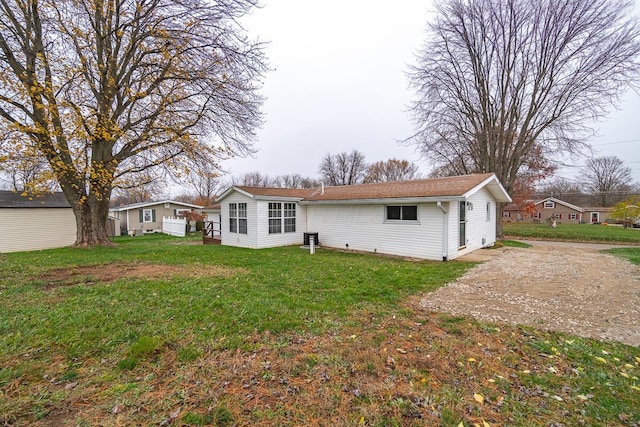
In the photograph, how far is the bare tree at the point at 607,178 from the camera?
45.2 m

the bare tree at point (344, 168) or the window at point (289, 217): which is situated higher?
the bare tree at point (344, 168)

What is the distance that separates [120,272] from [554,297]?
32.8 ft

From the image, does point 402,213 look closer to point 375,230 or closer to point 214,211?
point 375,230

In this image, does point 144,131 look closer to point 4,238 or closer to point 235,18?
point 235,18

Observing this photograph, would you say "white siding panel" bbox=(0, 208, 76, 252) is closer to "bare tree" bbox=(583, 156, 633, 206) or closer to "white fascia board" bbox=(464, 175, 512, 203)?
"white fascia board" bbox=(464, 175, 512, 203)

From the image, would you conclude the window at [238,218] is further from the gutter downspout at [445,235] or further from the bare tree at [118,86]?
the gutter downspout at [445,235]

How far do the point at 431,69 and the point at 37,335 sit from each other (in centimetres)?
2028

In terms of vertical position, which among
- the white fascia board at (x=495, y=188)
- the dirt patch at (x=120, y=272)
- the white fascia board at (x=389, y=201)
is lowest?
the dirt patch at (x=120, y=272)

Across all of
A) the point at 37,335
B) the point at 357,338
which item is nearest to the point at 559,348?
the point at 357,338

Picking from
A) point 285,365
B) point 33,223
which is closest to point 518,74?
point 285,365

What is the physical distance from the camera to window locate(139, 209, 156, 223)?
25.0 meters

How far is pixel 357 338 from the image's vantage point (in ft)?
11.5

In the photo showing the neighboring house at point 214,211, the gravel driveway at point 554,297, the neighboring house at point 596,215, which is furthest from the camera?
the neighboring house at point 596,215

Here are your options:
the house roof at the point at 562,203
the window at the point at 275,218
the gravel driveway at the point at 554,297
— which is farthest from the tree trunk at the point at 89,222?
the house roof at the point at 562,203
